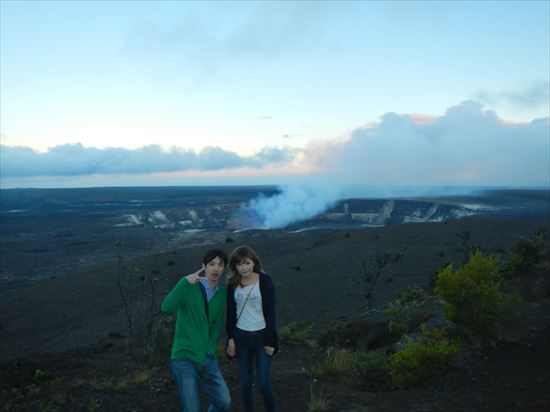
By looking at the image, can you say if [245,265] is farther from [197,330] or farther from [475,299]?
[475,299]

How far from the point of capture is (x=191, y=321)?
155 inches

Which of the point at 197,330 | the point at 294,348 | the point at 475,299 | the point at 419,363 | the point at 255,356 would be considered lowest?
the point at 294,348

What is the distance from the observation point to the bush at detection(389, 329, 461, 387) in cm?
593

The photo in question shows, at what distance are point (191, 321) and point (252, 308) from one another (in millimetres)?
549

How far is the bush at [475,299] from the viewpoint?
6.79 meters

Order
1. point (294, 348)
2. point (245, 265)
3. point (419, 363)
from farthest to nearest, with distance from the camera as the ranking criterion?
point (294, 348)
point (419, 363)
point (245, 265)

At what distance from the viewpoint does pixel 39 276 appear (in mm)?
36156

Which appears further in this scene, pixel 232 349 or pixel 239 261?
pixel 232 349

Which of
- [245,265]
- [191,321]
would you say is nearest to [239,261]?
[245,265]

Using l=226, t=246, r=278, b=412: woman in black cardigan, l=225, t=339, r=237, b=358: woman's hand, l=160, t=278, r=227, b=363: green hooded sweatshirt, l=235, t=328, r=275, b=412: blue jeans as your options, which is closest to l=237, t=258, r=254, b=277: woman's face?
l=226, t=246, r=278, b=412: woman in black cardigan

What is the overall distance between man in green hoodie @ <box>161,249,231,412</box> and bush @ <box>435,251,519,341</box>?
430 cm

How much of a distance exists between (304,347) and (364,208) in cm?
7091

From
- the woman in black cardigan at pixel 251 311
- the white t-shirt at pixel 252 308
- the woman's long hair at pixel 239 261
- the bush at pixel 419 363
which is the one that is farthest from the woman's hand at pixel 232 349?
the bush at pixel 419 363

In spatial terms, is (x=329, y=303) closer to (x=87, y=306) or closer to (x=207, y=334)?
(x=87, y=306)
